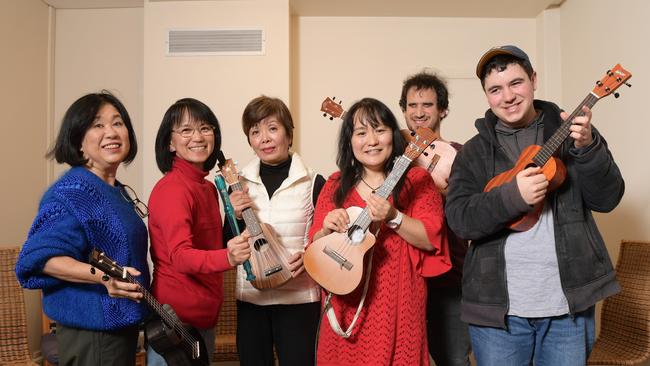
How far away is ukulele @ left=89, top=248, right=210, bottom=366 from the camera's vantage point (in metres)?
1.70

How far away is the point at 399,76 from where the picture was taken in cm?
466

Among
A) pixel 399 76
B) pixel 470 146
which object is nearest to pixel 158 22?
pixel 399 76

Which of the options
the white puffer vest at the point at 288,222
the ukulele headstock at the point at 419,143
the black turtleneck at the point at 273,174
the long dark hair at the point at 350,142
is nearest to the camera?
the ukulele headstock at the point at 419,143

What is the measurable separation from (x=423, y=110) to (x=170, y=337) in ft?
5.30

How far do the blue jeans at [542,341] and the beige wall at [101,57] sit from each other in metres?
3.87

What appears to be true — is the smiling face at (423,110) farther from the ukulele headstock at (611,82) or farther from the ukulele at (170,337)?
the ukulele at (170,337)

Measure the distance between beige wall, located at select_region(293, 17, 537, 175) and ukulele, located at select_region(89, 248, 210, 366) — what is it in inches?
115

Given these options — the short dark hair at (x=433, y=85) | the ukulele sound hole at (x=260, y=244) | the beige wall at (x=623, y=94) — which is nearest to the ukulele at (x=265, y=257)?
the ukulele sound hole at (x=260, y=244)

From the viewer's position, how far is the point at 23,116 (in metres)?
4.14

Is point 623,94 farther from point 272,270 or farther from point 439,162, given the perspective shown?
point 272,270

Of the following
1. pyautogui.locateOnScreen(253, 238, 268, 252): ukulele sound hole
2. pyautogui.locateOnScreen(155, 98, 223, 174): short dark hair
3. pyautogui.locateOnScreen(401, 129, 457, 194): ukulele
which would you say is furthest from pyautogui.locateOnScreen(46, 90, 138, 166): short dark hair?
pyautogui.locateOnScreen(401, 129, 457, 194): ukulele

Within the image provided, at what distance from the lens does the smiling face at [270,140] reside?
2.13 m

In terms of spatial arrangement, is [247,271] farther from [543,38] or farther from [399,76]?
[543,38]

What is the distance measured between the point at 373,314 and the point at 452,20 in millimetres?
3844
